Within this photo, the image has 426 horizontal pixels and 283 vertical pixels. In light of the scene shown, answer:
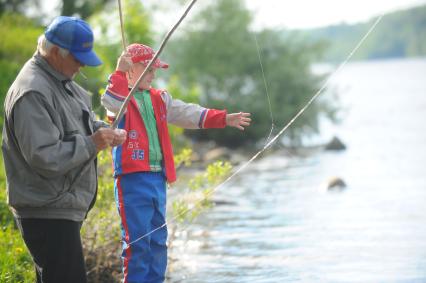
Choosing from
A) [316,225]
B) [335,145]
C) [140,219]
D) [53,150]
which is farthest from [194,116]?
[335,145]

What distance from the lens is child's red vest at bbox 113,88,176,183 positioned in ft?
15.4

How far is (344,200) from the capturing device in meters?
11.3

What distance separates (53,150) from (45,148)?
4 centimetres

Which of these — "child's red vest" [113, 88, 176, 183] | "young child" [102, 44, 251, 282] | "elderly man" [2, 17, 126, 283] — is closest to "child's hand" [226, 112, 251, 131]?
"young child" [102, 44, 251, 282]

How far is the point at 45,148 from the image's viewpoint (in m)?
3.62

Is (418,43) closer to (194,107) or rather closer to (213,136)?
(213,136)

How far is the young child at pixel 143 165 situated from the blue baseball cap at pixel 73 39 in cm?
78

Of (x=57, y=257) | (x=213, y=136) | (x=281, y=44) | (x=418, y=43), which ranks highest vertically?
(x=418, y=43)

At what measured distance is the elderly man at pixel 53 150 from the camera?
144 inches

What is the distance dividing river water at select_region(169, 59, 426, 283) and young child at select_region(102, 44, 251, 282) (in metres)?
1.96

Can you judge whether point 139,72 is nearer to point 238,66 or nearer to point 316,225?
point 316,225

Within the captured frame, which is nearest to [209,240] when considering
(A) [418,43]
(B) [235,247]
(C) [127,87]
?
(B) [235,247]

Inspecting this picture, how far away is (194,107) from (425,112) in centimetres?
2504

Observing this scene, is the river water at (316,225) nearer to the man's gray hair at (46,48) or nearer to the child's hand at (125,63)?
the child's hand at (125,63)
